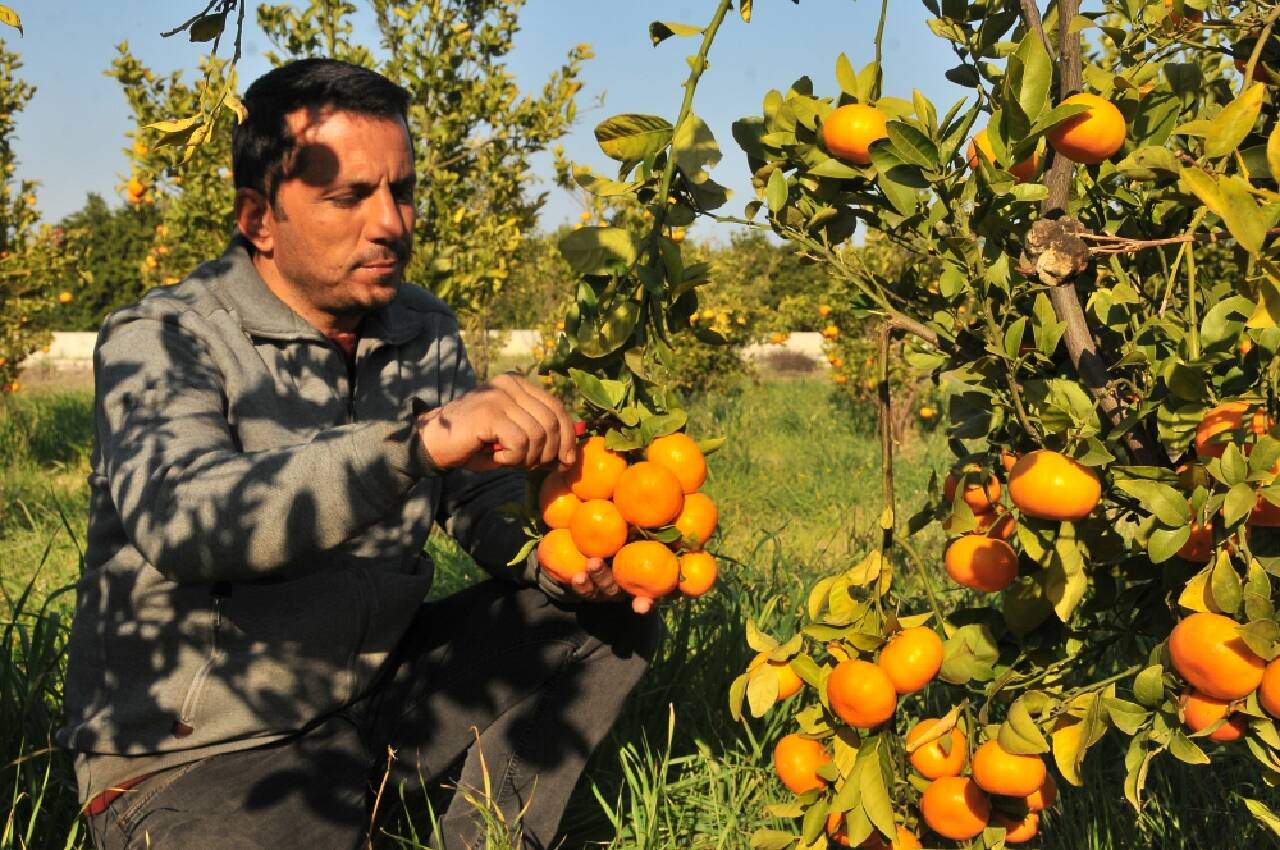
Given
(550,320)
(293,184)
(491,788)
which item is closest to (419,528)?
(491,788)

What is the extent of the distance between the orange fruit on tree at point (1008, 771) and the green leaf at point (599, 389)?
64 centimetres

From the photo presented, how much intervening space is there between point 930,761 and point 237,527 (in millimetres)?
980

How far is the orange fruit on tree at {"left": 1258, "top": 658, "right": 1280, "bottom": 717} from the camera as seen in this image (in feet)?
3.39

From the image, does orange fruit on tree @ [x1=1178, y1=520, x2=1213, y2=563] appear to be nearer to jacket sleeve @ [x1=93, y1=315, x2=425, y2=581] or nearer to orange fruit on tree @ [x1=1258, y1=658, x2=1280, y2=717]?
orange fruit on tree @ [x1=1258, y1=658, x2=1280, y2=717]

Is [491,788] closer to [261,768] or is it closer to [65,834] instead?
[261,768]

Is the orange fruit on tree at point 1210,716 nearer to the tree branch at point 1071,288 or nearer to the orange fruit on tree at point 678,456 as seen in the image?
the tree branch at point 1071,288

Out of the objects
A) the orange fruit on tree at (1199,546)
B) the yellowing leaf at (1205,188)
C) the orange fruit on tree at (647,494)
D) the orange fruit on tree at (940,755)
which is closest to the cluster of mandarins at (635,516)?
the orange fruit on tree at (647,494)

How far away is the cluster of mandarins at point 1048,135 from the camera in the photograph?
46.5 inches

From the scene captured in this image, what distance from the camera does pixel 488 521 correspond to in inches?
87.1

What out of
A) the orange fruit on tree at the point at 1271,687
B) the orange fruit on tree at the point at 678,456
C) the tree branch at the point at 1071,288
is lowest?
the orange fruit on tree at the point at 1271,687

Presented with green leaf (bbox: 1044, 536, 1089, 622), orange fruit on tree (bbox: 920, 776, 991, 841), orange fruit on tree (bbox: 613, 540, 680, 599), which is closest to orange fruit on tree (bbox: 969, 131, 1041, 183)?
green leaf (bbox: 1044, 536, 1089, 622)

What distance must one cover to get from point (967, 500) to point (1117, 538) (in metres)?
0.20

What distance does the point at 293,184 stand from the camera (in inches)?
78.8

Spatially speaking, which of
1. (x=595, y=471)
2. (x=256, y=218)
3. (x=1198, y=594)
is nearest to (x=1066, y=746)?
(x=1198, y=594)
